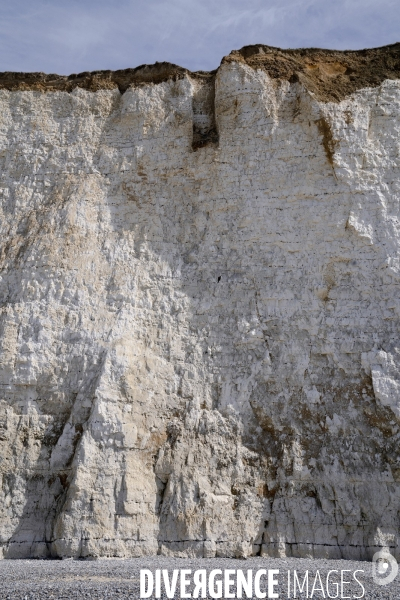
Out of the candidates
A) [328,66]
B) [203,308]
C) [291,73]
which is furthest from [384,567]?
[328,66]

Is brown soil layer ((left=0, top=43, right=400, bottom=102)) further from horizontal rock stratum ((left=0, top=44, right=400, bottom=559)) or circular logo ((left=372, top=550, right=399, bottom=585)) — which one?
circular logo ((left=372, top=550, right=399, bottom=585))

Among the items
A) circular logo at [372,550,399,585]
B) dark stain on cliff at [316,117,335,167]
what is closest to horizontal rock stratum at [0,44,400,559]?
dark stain on cliff at [316,117,335,167]

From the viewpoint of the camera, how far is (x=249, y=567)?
10.0 metres

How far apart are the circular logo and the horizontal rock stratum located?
0.71 ft

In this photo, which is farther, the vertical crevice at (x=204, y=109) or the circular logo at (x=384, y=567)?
the vertical crevice at (x=204, y=109)

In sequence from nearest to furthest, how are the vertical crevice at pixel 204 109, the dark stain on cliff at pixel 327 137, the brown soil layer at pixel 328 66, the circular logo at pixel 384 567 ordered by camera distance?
the circular logo at pixel 384 567 < the dark stain on cliff at pixel 327 137 < the brown soil layer at pixel 328 66 < the vertical crevice at pixel 204 109

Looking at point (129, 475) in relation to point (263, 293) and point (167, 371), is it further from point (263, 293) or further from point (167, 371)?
point (263, 293)

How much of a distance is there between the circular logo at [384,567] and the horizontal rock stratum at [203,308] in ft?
0.71

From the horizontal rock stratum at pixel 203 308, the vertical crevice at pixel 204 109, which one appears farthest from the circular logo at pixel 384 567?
the vertical crevice at pixel 204 109

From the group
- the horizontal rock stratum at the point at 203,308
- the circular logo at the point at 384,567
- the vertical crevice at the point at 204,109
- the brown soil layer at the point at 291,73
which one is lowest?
the circular logo at the point at 384,567

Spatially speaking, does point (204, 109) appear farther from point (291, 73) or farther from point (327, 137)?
point (327, 137)

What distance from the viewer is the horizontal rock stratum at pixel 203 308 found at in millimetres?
11711

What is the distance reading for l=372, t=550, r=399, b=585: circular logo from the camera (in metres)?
9.44

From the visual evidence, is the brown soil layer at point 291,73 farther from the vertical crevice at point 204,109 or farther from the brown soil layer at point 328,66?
the vertical crevice at point 204,109
